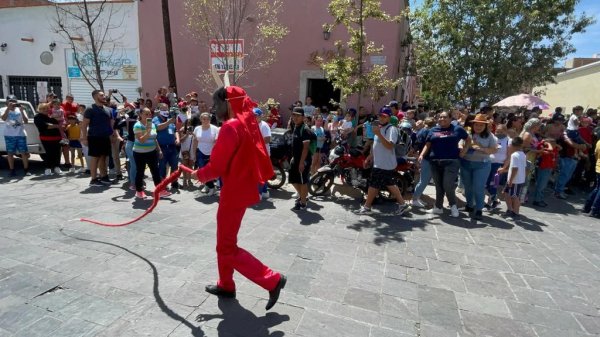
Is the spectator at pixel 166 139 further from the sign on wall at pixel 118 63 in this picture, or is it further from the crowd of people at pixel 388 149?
the sign on wall at pixel 118 63

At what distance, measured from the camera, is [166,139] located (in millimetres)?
7230

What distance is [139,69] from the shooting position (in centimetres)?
1545

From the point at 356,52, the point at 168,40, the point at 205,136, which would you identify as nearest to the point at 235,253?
the point at 205,136

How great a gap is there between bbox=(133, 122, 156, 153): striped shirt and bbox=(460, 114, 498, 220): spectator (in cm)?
544

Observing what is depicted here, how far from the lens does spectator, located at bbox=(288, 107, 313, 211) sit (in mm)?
6086

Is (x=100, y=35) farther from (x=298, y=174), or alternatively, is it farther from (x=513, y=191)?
(x=513, y=191)

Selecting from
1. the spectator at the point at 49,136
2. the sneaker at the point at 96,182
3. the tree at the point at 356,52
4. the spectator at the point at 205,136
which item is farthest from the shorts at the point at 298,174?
the spectator at the point at 49,136

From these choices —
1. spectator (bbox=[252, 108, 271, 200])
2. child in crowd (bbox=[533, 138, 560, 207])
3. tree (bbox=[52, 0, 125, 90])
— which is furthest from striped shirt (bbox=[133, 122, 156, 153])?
tree (bbox=[52, 0, 125, 90])

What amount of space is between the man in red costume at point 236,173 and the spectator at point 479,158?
432cm

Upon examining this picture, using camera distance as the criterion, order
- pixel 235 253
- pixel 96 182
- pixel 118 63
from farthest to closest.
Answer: pixel 118 63
pixel 96 182
pixel 235 253

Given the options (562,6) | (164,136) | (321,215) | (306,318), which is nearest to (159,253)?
(306,318)

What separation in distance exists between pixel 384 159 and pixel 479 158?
5.44ft

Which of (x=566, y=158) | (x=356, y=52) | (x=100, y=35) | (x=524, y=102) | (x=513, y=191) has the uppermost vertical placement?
(x=100, y=35)

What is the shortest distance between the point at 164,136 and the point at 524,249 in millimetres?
6404
